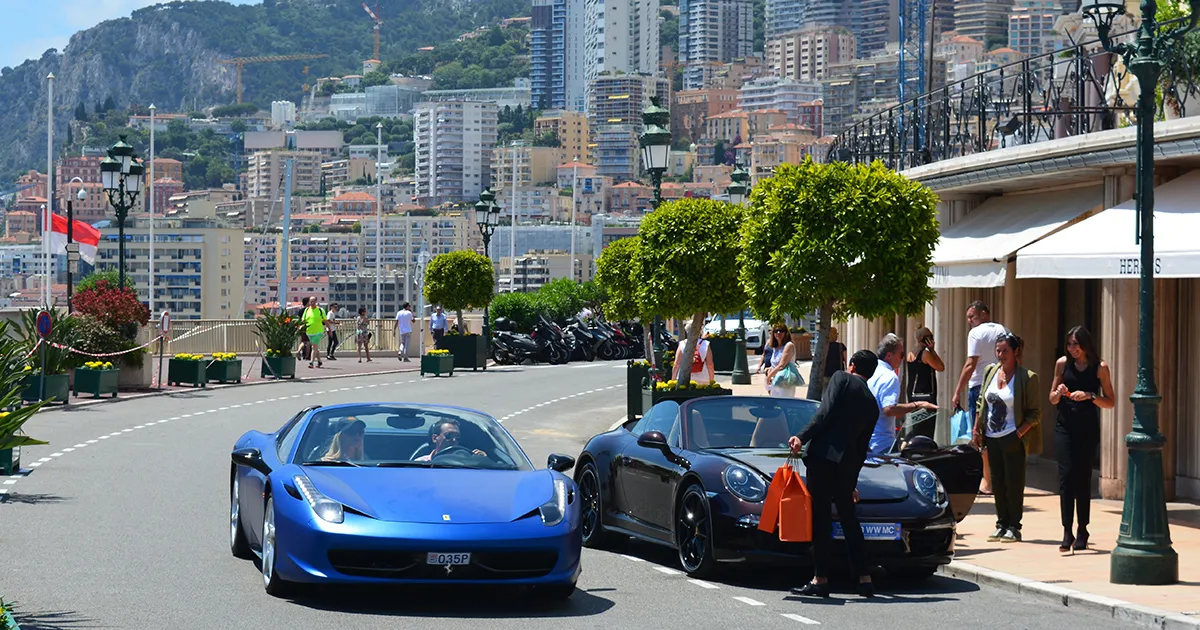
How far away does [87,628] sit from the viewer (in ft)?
30.4

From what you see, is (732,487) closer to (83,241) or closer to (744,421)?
(744,421)

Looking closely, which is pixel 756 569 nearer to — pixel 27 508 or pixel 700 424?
pixel 700 424

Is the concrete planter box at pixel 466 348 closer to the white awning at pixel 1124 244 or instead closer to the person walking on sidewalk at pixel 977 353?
the white awning at pixel 1124 244

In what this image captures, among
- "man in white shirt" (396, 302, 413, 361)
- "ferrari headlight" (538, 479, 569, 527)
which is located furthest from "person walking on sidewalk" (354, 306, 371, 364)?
"ferrari headlight" (538, 479, 569, 527)

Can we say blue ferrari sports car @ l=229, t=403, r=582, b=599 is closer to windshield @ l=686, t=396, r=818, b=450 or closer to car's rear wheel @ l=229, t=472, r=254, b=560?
car's rear wheel @ l=229, t=472, r=254, b=560

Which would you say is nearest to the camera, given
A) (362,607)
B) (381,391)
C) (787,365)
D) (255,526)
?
(362,607)

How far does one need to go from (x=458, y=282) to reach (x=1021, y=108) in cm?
2573

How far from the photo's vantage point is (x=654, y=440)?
12.3m

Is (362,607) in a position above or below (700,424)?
below

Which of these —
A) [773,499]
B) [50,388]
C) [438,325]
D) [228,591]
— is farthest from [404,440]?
[438,325]

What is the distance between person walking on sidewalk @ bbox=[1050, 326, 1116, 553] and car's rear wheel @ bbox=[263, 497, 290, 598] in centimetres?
610

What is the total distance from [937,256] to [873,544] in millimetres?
8670

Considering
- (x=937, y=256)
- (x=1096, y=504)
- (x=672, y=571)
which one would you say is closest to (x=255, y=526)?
(x=672, y=571)

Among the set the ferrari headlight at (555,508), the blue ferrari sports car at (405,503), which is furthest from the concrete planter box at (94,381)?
the ferrari headlight at (555,508)
